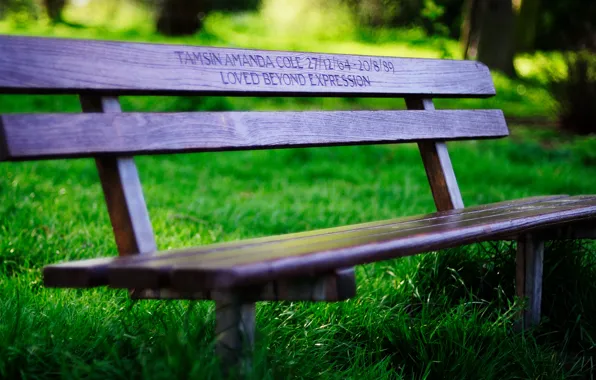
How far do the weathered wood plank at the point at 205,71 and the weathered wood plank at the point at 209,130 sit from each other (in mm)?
92

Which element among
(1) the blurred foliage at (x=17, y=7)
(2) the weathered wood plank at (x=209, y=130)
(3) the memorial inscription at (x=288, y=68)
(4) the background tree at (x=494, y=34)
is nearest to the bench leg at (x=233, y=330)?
(2) the weathered wood plank at (x=209, y=130)

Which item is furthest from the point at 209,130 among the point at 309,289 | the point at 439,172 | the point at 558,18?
the point at 558,18

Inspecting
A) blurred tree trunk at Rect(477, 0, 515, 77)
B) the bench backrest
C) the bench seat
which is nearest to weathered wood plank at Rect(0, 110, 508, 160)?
the bench backrest

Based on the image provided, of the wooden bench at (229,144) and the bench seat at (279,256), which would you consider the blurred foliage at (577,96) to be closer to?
the wooden bench at (229,144)

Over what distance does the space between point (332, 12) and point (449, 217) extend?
1922 centimetres

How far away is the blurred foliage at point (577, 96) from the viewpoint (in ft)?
28.0

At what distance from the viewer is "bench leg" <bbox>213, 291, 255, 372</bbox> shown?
5.60 feet

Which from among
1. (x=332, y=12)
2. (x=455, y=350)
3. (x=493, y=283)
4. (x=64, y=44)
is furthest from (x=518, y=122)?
(x=332, y=12)

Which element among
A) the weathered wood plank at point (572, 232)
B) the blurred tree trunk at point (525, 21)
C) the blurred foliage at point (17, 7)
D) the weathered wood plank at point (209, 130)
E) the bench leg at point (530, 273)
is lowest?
the bench leg at point (530, 273)

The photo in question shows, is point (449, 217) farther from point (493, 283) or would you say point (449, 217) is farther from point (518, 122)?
point (518, 122)

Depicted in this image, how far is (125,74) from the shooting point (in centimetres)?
203

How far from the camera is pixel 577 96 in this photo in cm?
859

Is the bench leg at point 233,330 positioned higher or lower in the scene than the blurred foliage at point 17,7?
lower

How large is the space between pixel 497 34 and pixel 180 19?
5.08 meters
